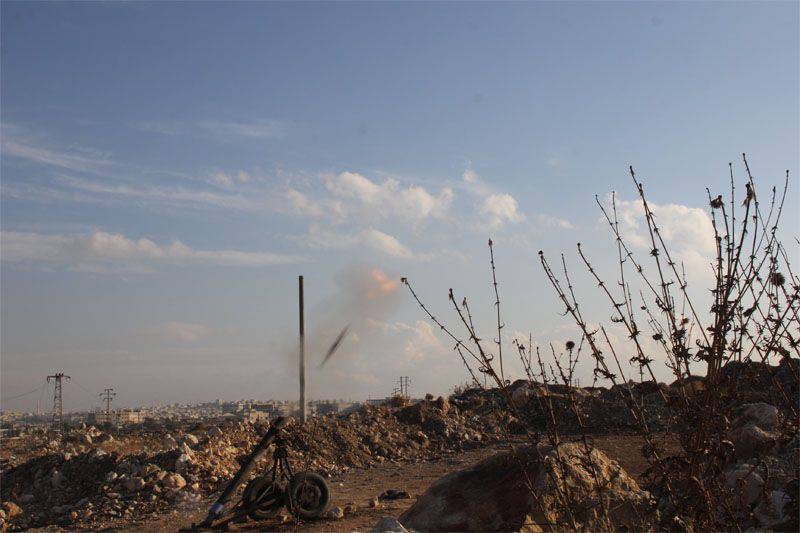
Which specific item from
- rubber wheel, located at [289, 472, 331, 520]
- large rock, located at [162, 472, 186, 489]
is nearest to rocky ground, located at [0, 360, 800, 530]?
large rock, located at [162, 472, 186, 489]

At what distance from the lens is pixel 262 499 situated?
10.3 m

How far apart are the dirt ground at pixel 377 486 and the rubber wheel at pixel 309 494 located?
173 millimetres

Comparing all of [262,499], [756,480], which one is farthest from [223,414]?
[756,480]

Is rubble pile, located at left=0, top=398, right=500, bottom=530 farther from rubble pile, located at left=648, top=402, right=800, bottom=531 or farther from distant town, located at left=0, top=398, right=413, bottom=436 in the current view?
rubble pile, located at left=648, top=402, right=800, bottom=531

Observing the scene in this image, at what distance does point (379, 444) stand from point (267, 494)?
9648 millimetres

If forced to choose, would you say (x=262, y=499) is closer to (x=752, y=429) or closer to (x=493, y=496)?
(x=493, y=496)

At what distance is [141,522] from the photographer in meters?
11.7

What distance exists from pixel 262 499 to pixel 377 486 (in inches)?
189

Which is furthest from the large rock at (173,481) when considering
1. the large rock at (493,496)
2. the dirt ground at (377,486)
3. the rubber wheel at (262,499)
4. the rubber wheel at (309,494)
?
the large rock at (493,496)

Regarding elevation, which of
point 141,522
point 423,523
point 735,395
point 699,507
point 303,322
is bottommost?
point 141,522

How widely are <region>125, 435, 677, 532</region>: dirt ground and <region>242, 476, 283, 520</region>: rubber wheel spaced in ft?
0.67

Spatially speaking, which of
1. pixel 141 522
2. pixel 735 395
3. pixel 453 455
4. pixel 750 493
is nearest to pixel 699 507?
pixel 735 395

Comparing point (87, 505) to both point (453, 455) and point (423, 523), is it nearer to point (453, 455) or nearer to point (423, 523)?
point (423, 523)

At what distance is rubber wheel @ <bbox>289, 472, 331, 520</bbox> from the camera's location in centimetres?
1027
